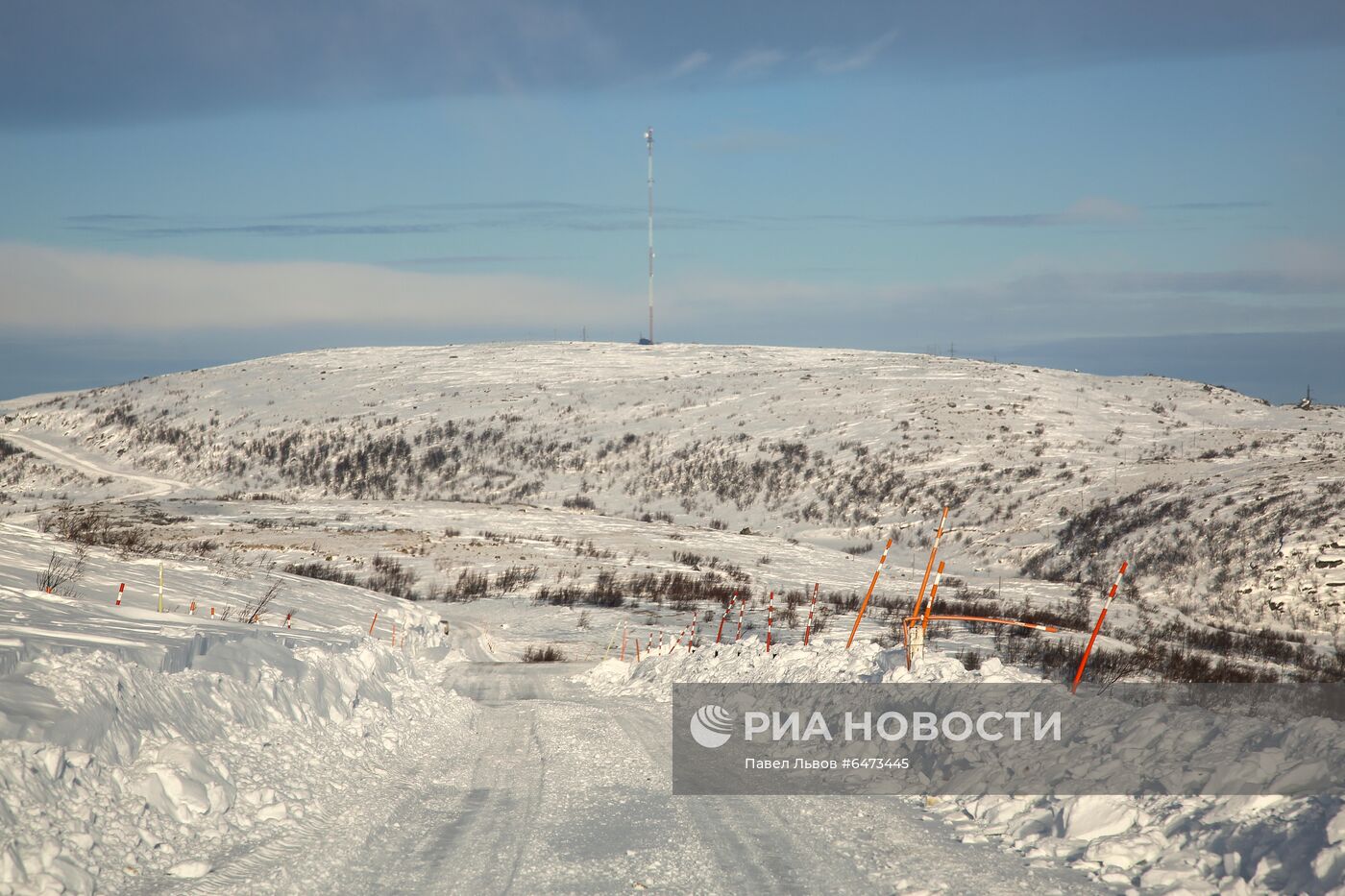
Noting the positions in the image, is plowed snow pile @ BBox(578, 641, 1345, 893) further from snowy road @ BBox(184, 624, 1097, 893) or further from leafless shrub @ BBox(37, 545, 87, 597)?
leafless shrub @ BBox(37, 545, 87, 597)

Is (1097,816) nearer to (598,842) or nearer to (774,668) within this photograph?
(598,842)

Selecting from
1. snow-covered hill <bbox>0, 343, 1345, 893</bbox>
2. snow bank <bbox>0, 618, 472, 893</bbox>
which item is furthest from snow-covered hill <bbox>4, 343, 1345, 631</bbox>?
snow bank <bbox>0, 618, 472, 893</bbox>

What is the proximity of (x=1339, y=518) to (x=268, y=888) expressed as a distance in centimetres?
3621

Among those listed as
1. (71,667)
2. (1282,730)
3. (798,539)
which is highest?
(71,667)

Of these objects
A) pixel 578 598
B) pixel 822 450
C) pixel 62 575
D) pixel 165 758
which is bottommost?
pixel 578 598

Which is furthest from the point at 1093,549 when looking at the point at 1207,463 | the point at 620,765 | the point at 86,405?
the point at 86,405

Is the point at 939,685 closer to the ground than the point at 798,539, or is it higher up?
higher up

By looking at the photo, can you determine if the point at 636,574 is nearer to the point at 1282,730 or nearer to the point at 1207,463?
the point at 1282,730

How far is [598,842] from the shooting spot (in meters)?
7.56

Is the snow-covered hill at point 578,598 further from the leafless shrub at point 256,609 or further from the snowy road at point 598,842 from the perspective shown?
the leafless shrub at point 256,609

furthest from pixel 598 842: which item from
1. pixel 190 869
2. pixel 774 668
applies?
pixel 774 668

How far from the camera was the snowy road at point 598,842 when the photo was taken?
6.68 meters

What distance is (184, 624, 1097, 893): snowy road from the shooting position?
668 cm

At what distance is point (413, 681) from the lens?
14.2 m
